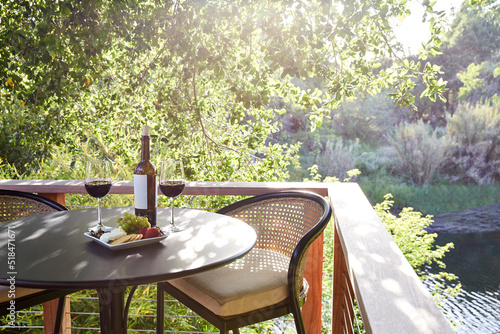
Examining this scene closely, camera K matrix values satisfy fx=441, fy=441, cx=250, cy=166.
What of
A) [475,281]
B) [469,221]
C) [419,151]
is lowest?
[475,281]

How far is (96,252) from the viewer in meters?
1.18

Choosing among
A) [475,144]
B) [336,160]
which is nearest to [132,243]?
[336,160]

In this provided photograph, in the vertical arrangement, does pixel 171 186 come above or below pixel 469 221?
above

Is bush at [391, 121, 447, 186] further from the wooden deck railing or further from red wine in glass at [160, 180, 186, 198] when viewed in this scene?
red wine in glass at [160, 180, 186, 198]

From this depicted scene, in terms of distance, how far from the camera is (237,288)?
1.44 m

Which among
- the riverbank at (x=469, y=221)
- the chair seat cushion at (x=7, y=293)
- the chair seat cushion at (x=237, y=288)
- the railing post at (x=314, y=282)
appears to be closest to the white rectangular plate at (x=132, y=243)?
the chair seat cushion at (x=237, y=288)

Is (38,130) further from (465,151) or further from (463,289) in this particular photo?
(465,151)

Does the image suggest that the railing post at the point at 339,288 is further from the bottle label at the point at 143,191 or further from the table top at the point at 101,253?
the bottle label at the point at 143,191

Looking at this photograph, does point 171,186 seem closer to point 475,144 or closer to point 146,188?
point 146,188

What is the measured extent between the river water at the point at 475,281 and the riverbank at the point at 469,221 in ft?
0.74

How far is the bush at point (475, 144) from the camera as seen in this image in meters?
13.6

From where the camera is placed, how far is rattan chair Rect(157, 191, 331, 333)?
1.40 meters

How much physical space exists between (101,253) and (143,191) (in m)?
0.28

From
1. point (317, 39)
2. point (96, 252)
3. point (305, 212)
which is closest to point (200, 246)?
point (96, 252)
